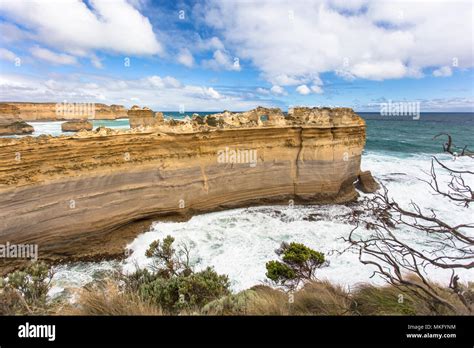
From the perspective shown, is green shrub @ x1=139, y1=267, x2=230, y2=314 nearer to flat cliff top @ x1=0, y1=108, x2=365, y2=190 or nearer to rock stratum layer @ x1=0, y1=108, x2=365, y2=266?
rock stratum layer @ x1=0, y1=108, x2=365, y2=266

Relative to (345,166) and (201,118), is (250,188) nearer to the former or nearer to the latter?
(201,118)

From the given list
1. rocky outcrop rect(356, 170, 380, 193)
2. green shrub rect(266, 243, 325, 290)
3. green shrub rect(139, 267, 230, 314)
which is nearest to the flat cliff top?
rocky outcrop rect(356, 170, 380, 193)

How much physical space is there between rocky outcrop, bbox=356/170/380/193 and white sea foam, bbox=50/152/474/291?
999 mm

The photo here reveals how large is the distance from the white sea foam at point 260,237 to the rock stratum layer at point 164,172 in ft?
2.28

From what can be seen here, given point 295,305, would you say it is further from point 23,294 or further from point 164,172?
point 164,172

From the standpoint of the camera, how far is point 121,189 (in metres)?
9.10

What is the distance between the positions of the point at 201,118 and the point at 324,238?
24.2 ft

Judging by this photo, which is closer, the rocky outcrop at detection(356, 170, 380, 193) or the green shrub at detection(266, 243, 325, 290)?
the green shrub at detection(266, 243, 325, 290)

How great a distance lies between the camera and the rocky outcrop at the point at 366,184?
14211 millimetres

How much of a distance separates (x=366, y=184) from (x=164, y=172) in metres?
11.0

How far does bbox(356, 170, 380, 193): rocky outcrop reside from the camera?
1421 cm

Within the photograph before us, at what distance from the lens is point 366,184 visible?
47.1 feet

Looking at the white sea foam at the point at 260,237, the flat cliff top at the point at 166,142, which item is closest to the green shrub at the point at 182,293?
the white sea foam at the point at 260,237

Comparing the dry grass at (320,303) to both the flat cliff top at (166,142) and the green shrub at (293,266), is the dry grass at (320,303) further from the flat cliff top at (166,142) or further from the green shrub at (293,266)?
the flat cliff top at (166,142)
